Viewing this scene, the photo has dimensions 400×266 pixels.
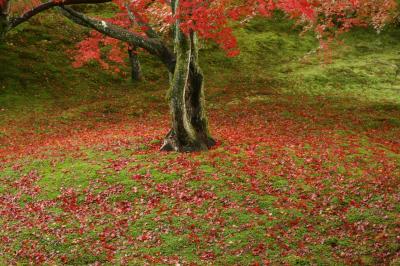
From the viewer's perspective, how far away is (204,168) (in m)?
16.2

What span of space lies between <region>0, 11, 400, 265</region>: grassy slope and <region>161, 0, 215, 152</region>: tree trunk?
1.01 metres

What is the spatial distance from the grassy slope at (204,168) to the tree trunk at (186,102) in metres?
1.01

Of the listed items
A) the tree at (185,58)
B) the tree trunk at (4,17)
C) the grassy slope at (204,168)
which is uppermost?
the tree trunk at (4,17)

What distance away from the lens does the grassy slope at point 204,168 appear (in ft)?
38.3

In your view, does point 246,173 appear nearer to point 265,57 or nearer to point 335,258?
point 335,258

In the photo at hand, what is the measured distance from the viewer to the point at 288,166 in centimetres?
1686

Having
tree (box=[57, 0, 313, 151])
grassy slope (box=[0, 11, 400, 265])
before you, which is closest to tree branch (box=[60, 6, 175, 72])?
tree (box=[57, 0, 313, 151])

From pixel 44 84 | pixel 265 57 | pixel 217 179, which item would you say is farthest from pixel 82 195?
pixel 265 57

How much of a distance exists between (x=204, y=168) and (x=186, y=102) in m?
3.88

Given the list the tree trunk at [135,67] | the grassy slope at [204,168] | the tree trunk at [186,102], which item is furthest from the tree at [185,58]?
the tree trunk at [135,67]

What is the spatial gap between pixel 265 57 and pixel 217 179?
90.3 feet

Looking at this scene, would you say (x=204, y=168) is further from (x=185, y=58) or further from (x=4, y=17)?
(x=4, y=17)

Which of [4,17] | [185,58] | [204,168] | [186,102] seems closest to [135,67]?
[186,102]

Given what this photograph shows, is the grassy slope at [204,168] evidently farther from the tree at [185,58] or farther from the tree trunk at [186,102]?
the tree at [185,58]
